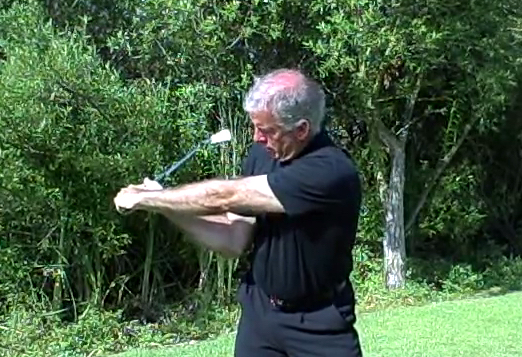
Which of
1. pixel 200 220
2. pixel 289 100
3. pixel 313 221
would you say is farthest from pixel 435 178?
pixel 289 100

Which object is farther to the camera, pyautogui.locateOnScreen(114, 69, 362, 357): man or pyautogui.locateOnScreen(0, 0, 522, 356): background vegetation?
pyautogui.locateOnScreen(0, 0, 522, 356): background vegetation

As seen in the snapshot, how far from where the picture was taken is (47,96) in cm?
902

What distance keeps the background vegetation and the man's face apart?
5.59m

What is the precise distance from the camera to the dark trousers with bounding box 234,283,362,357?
3643mm

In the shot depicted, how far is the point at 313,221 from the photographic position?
142 inches

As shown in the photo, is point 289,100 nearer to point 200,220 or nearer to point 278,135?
point 278,135

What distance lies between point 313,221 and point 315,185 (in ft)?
0.42

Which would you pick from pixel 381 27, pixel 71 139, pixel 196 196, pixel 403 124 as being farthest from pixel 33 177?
pixel 196 196

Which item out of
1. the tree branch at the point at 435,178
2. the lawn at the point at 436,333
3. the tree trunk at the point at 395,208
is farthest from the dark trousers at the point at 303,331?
the tree branch at the point at 435,178

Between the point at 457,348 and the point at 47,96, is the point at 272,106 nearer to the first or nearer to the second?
the point at 457,348

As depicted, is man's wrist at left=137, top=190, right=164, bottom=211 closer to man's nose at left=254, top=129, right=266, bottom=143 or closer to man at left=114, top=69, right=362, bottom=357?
man at left=114, top=69, right=362, bottom=357

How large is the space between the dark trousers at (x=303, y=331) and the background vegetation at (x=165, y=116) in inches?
218

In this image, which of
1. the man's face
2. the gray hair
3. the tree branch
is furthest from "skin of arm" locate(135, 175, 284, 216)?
the tree branch

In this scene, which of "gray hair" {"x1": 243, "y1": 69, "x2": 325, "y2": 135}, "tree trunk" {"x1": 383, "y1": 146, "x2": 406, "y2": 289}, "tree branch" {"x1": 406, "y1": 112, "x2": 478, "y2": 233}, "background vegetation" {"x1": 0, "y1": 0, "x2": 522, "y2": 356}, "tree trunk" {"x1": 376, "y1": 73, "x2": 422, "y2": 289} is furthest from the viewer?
"tree branch" {"x1": 406, "y1": 112, "x2": 478, "y2": 233}
